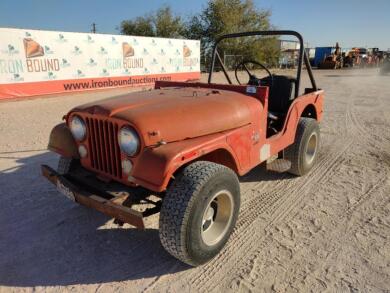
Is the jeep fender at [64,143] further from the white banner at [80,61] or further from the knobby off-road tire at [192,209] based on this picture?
the white banner at [80,61]

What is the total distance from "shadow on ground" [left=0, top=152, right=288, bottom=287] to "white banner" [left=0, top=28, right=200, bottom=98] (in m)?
8.88

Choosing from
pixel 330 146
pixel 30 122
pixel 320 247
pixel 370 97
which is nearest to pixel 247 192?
pixel 320 247

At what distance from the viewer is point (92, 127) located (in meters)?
2.93

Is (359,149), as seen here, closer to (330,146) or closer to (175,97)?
(330,146)

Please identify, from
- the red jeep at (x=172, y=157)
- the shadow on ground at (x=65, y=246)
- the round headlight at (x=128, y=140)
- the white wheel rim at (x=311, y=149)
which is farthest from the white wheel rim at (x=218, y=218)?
the white wheel rim at (x=311, y=149)

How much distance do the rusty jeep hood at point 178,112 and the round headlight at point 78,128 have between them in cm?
9

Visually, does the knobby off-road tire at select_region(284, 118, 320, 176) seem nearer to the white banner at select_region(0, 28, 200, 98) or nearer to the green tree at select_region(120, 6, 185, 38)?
the white banner at select_region(0, 28, 200, 98)

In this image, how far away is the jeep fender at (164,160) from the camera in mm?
2363

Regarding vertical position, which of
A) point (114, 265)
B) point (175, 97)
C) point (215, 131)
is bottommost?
point (114, 265)

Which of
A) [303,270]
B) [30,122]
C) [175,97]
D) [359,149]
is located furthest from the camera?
[30,122]

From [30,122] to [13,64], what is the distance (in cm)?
451

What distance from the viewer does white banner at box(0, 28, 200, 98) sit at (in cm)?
1137

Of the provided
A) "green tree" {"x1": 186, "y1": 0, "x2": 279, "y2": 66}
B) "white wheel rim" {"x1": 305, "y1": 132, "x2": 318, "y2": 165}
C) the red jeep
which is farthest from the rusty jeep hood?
"green tree" {"x1": 186, "y1": 0, "x2": 279, "y2": 66}

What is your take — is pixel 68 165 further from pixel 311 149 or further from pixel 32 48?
pixel 32 48
